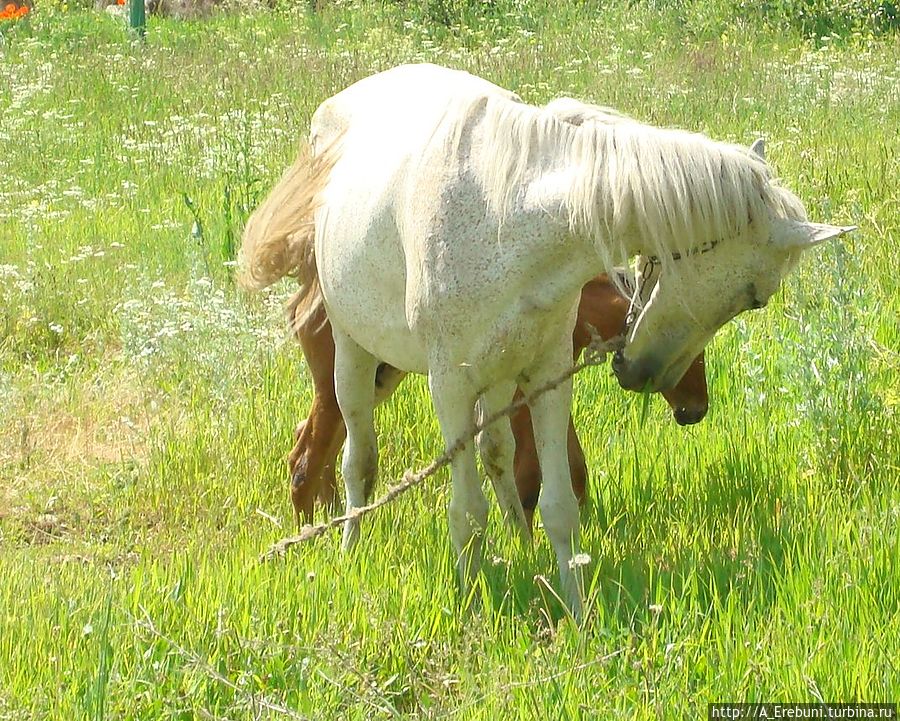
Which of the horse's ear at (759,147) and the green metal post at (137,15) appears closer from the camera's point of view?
the horse's ear at (759,147)

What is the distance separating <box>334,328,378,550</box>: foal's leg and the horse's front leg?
2.83 ft

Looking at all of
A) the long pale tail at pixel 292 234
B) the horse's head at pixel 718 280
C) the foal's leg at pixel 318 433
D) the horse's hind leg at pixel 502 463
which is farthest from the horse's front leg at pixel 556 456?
the foal's leg at pixel 318 433

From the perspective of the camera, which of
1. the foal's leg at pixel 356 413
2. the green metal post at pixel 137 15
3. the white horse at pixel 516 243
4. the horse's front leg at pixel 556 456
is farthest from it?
the green metal post at pixel 137 15

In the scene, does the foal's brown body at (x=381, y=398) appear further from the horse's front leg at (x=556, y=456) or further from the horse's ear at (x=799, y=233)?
the horse's ear at (x=799, y=233)

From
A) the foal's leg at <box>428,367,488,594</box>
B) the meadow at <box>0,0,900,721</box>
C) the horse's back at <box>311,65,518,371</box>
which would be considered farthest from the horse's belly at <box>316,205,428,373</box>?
the meadow at <box>0,0,900,721</box>

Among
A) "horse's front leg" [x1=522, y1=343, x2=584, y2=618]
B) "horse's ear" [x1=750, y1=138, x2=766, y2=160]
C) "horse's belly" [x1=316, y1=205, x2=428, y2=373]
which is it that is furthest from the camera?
"horse's belly" [x1=316, y1=205, x2=428, y2=373]

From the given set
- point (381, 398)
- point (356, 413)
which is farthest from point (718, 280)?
point (381, 398)

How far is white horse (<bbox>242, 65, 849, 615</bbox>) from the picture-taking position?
3.54m

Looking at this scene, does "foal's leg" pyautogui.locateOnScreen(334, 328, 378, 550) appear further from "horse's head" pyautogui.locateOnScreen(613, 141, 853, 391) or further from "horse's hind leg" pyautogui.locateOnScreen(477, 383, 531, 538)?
"horse's head" pyautogui.locateOnScreen(613, 141, 853, 391)

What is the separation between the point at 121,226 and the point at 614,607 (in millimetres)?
5412

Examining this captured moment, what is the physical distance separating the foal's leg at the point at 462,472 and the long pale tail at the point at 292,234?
98cm

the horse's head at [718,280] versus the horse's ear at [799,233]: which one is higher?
the horse's ear at [799,233]

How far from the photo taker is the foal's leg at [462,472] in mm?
4043

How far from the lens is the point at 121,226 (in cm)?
841
